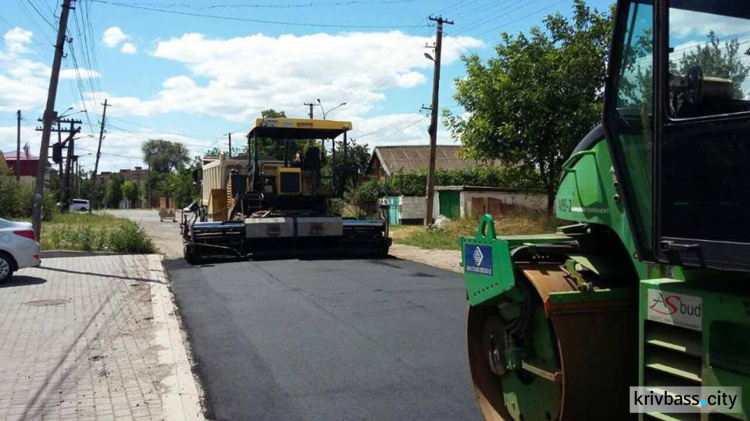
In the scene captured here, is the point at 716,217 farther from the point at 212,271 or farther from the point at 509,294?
the point at 212,271

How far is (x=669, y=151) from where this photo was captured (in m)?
2.85

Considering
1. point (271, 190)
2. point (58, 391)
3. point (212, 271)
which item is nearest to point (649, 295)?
point (58, 391)

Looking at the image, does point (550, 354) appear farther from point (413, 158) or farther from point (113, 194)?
point (113, 194)

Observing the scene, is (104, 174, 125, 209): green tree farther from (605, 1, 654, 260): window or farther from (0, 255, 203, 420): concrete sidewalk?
(605, 1, 654, 260): window

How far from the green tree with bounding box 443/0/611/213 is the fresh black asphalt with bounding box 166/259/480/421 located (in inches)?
315

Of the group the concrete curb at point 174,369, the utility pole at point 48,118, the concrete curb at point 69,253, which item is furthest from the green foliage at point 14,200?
the concrete curb at point 174,369

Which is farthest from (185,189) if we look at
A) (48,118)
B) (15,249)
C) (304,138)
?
(15,249)

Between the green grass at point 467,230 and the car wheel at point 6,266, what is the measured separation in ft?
38.9

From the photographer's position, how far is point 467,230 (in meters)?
24.2

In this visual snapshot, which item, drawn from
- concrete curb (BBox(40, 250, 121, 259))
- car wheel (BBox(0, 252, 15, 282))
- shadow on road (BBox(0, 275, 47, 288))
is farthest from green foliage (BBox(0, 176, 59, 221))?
car wheel (BBox(0, 252, 15, 282))

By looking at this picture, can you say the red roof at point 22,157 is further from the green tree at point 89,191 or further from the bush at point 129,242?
the bush at point 129,242

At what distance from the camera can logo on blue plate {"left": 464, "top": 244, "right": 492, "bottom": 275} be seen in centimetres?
412

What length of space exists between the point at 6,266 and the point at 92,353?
21.6 feet

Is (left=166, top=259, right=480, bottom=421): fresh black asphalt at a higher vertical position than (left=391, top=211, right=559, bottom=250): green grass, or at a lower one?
lower
